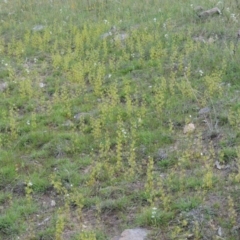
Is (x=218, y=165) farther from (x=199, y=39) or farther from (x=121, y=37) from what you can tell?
(x=121, y=37)

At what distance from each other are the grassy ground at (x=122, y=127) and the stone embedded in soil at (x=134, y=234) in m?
0.10

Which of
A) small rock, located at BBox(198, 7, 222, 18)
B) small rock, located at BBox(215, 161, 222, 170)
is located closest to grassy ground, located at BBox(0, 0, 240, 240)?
small rock, located at BBox(215, 161, 222, 170)

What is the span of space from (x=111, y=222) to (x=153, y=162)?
0.95m

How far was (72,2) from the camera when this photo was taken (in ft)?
39.8

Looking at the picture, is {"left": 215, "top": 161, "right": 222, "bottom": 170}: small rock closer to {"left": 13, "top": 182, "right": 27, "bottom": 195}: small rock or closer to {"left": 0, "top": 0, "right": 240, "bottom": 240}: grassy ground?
{"left": 0, "top": 0, "right": 240, "bottom": 240}: grassy ground

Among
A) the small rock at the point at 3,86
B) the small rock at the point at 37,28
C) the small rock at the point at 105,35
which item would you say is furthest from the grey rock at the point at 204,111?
the small rock at the point at 37,28

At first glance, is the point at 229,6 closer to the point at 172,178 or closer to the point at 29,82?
the point at 29,82

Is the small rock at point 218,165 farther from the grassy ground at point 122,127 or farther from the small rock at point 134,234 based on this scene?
the small rock at point 134,234

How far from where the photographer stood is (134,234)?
15.3ft

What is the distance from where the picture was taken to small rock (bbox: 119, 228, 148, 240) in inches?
183

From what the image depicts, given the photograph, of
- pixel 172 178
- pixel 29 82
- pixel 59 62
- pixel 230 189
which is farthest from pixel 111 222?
pixel 59 62

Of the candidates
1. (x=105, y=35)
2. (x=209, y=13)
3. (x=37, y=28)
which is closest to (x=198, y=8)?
(x=209, y=13)

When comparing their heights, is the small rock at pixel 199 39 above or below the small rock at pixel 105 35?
above

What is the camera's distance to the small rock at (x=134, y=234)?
4637 millimetres
